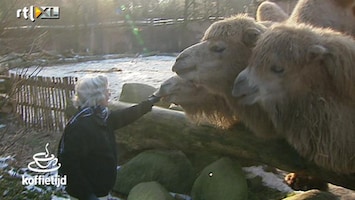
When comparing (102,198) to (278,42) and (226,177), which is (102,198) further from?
(278,42)

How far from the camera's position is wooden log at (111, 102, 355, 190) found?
272 cm

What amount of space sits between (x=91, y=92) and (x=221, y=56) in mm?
824

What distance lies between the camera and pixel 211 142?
11.0 feet

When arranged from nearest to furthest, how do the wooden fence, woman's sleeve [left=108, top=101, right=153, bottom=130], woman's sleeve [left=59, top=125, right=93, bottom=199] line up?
woman's sleeve [left=59, top=125, right=93, bottom=199] → woman's sleeve [left=108, top=101, right=153, bottom=130] → the wooden fence

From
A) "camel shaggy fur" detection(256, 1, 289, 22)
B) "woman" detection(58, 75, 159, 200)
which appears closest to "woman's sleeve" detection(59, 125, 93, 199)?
"woman" detection(58, 75, 159, 200)

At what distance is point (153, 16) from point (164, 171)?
13.9 metres

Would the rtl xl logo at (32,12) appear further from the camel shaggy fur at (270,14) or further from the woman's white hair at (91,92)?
the camel shaggy fur at (270,14)

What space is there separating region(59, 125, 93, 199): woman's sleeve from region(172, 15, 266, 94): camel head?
738mm

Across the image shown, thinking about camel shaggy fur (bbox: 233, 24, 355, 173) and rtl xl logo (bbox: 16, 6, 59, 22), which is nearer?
camel shaggy fur (bbox: 233, 24, 355, 173)

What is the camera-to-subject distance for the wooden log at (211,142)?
107 inches

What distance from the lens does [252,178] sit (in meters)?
4.08

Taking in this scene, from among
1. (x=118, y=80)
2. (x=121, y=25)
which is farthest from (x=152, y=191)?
(x=121, y=25)

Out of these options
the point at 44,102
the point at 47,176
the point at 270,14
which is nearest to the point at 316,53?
the point at 270,14

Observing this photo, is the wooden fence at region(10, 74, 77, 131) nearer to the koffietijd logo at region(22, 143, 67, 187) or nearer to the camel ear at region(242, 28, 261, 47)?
the koffietijd logo at region(22, 143, 67, 187)
